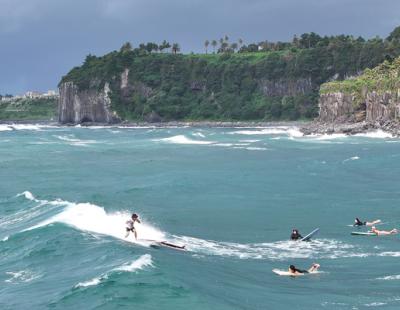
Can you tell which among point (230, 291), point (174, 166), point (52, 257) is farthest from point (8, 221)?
point (174, 166)

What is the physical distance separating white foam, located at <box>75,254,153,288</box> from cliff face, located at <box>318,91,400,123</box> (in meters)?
82.7

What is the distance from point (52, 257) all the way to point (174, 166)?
41.2 meters

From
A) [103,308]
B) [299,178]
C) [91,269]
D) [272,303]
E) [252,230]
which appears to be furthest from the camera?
[299,178]

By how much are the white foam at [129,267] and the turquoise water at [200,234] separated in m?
0.08

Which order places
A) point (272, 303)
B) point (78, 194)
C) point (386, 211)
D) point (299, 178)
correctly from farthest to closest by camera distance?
1. point (299, 178)
2. point (78, 194)
3. point (386, 211)
4. point (272, 303)

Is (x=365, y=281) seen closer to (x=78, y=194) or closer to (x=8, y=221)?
(x=8, y=221)

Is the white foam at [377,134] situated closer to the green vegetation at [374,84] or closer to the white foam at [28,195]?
the green vegetation at [374,84]

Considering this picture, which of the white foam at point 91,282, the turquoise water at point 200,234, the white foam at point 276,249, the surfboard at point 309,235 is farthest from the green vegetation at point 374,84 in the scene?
the white foam at point 91,282

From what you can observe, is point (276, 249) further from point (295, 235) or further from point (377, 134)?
point (377, 134)

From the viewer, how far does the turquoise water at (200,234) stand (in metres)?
24.0

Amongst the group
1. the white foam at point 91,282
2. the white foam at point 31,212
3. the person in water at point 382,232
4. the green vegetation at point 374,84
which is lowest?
the person in water at point 382,232

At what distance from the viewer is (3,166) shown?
72562mm

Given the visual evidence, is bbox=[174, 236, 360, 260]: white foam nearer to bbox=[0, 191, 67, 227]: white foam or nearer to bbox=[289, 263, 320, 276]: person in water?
bbox=[289, 263, 320, 276]: person in water

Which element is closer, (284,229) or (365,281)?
(365,281)
